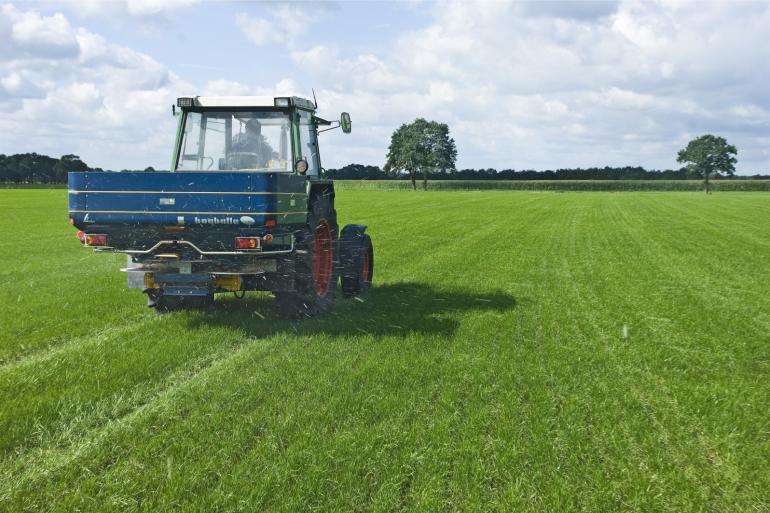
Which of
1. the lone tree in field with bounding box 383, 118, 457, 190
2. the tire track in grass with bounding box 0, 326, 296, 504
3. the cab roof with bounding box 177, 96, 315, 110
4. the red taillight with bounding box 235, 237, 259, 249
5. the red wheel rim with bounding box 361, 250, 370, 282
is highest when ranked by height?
the lone tree in field with bounding box 383, 118, 457, 190

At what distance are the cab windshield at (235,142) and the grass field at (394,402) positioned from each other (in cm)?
200

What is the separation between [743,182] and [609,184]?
78.5 feet

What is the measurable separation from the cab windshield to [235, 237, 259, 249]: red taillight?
164 cm

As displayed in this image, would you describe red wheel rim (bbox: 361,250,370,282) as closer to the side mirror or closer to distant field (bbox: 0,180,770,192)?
the side mirror

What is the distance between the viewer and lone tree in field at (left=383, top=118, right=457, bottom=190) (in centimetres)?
9656

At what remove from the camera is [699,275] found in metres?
12.5

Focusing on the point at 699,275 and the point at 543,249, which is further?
the point at 543,249

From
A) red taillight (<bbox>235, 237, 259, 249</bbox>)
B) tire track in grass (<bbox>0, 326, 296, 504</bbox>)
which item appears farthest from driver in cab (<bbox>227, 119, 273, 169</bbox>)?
tire track in grass (<bbox>0, 326, 296, 504</bbox>)

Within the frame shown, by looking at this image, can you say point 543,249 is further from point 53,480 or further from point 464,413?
point 53,480

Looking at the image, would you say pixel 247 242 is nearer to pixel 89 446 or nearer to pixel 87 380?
pixel 87 380

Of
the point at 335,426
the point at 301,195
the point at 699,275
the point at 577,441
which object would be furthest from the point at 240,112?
the point at 699,275

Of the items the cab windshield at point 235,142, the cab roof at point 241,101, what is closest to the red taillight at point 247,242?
the cab windshield at point 235,142

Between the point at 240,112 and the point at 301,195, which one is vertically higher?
the point at 240,112

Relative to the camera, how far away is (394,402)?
16.4 feet
